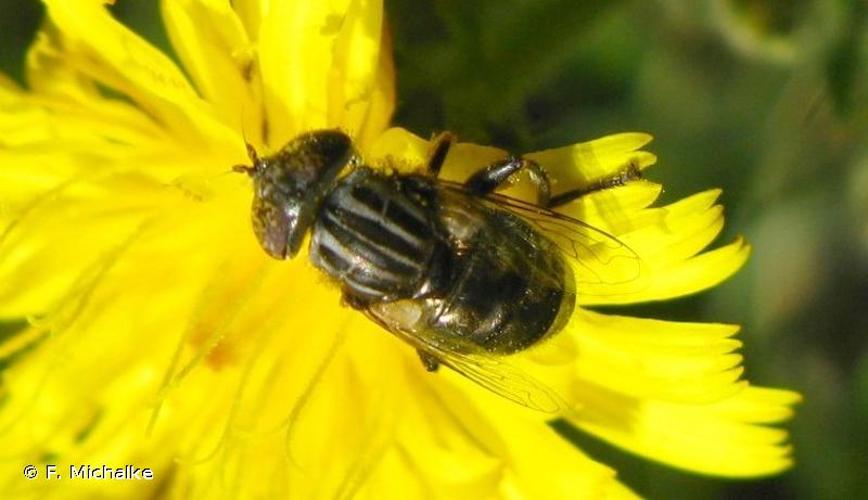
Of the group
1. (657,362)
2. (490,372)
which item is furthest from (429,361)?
(657,362)

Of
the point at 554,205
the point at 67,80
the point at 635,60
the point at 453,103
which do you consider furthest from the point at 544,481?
the point at 635,60

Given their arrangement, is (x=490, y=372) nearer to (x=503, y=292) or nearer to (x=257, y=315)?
(x=503, y=292)

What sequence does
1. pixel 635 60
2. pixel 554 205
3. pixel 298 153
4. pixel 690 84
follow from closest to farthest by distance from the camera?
pixel 298 153, pixel 554 205, pixel 690 84, pixel 635 60

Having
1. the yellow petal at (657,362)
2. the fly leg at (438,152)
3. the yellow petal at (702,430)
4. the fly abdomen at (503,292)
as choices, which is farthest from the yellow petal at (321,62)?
the yellow petal at (702,430)

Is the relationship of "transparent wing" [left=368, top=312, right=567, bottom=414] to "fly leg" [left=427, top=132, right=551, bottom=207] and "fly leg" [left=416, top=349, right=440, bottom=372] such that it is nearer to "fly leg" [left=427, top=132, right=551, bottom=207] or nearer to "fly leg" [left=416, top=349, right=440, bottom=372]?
"fly leg" [left=416, top=349, right=440, bottom=372]

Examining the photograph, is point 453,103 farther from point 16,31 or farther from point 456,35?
point 16,31
